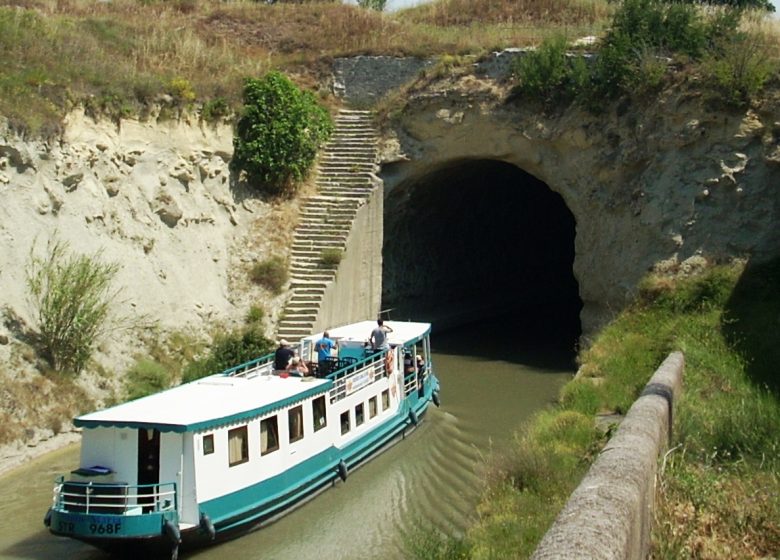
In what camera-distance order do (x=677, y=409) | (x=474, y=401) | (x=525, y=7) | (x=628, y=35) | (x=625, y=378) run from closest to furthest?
(x=677, y=409) → (x=625, y=378) → (x=474, y=401) → (x=628, y=35) → (x=525, y=7)

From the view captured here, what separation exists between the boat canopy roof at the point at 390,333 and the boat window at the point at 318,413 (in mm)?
3763

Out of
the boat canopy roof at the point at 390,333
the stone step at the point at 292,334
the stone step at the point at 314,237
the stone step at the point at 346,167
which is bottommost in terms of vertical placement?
the stone step at the point at 292,334

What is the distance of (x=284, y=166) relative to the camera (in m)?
25.1

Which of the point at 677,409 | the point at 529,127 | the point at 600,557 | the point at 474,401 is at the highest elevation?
the point at 529,127

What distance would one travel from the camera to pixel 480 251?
115 ft

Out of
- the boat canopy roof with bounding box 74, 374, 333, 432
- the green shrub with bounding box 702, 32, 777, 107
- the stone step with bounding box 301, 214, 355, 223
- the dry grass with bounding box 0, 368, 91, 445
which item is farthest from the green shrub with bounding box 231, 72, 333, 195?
the green shrub with bounding box 702, 32, 777, 107

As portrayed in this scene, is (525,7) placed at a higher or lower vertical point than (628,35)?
higher

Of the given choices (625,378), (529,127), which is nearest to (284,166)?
(529,127)

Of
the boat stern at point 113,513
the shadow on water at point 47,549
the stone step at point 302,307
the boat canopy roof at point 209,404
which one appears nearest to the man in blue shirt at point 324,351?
the boat canopy roof at point 209,404

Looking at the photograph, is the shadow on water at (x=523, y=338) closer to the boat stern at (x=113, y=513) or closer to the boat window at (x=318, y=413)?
the boat window at (x=318, y=413)

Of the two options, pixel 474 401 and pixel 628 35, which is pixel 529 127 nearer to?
pixel 628 35

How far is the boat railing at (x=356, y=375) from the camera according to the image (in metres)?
16.3

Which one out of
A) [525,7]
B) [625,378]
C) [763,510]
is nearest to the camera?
Result: [763,510]

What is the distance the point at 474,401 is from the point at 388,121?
31.2 ft
